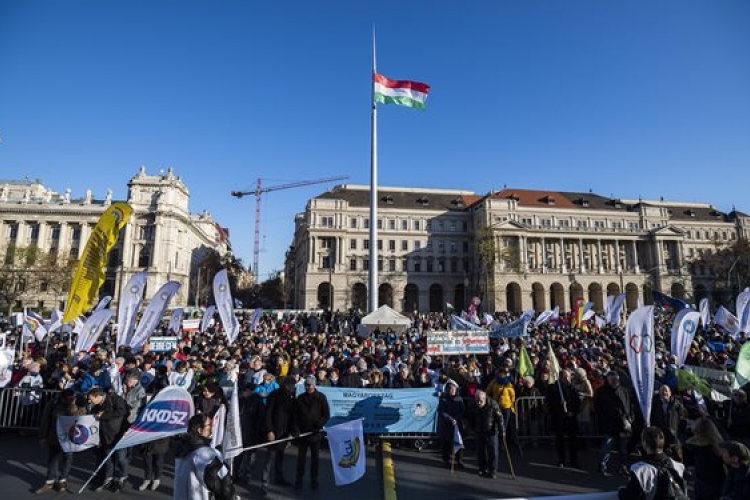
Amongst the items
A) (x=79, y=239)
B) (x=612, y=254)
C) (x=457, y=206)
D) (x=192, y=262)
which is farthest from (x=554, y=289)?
(x=79, y=239)

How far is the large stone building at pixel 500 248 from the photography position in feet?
220

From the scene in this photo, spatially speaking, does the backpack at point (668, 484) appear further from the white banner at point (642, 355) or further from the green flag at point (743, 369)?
the green flag at point (743, 369)

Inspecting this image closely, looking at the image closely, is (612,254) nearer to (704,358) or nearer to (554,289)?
(554,289)

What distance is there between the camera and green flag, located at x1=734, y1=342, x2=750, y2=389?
9.41 m

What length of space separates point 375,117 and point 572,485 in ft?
71.4

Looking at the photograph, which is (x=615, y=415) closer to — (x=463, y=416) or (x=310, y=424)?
(x=463, y=416)

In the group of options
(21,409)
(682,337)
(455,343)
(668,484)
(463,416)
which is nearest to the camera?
(668,484)

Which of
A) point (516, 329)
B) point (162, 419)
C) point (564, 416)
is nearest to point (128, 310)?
point (162, 419)

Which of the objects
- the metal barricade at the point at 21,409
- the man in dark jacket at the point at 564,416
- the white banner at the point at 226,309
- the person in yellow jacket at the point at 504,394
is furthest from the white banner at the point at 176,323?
the man in dark jacket at the point at 564,416

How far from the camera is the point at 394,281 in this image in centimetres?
6862

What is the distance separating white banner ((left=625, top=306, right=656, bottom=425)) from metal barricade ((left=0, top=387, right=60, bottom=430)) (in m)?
12.1

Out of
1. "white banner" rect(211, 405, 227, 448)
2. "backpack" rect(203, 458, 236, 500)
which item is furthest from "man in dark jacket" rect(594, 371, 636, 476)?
"backpack" rect(203, 458, 236, 500)

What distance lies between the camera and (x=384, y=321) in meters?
22.4

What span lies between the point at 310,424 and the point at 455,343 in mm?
7480
